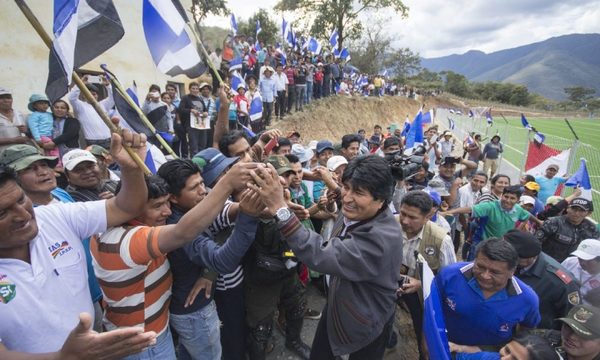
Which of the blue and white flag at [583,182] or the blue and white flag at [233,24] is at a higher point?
the blue and white flag at [233,24]

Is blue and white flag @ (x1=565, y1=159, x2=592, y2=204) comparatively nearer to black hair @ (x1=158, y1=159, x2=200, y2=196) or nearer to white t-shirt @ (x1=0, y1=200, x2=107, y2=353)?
black hair @ (x1=158, y1=159, x2=200, y2=196)

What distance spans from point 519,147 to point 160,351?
21.7 metres

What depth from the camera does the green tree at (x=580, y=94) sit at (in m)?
67.4

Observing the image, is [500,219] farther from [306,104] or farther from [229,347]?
[306,104]

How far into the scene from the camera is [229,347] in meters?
2.48

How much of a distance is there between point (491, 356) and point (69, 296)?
Result: 2.54m

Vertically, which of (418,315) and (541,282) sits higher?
(541,282)

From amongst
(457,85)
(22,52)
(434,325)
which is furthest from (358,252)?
(457,85)

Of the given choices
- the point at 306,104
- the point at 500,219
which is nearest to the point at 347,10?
the point at 306,104

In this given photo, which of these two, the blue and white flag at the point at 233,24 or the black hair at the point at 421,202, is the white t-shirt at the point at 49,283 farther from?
the blue and white flag at the point at 233,24

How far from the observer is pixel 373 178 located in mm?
1820

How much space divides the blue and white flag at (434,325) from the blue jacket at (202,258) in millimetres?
1317

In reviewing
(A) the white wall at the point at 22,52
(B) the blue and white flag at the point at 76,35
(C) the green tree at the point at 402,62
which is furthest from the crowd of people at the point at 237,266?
(C) the green tree at the point at 402,62

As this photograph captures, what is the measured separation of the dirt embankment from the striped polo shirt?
11.0 meters
